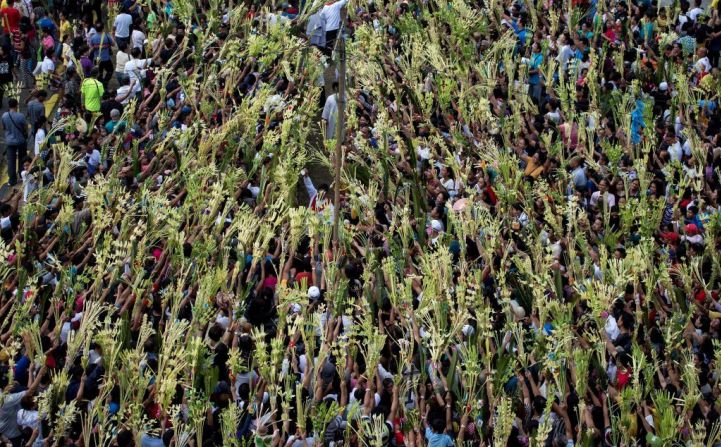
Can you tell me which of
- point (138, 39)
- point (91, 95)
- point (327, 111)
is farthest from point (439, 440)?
point (138, 39)

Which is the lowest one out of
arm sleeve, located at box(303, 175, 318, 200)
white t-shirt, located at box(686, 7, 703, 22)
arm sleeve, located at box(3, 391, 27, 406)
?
arm sleeve, located at box(303, 175, 318, 200)

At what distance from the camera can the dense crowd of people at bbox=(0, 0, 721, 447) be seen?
12.7 metres

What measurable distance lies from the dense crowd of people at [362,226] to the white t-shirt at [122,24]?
0.17 meters

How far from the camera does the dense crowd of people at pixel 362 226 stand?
12711 millimetres

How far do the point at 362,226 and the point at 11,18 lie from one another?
797cm

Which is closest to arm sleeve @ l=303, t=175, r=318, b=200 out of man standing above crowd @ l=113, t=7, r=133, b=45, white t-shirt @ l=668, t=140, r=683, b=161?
white t-shirt @ l=668, t=140, r=683, b=161

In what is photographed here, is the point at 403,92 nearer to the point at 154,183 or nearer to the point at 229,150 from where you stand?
the point at 229,150

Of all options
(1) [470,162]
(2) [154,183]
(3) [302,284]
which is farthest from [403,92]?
(3) [302,284]

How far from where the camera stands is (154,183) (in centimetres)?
1658

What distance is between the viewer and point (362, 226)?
15773 millimetres

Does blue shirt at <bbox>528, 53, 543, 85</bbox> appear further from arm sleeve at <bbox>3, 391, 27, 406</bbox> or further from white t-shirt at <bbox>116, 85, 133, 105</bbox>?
arm sleeve at <bbox>3, 391, 27, 406</bbox>

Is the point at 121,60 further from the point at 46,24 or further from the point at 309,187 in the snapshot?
the point at 309,187

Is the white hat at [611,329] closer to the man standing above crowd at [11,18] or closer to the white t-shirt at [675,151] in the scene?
the white t-shirt at [675,151]

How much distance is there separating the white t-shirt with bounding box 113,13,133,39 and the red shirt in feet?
4.99
